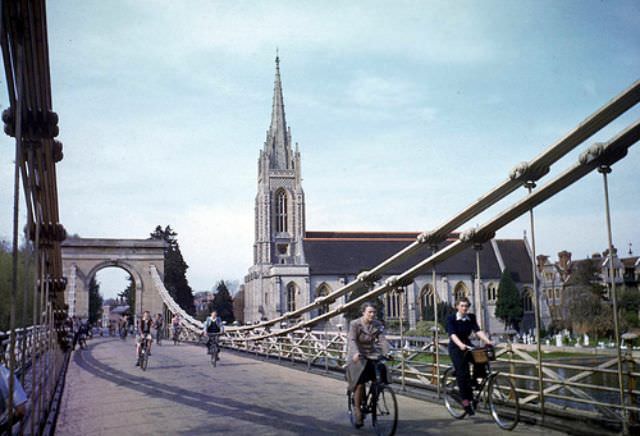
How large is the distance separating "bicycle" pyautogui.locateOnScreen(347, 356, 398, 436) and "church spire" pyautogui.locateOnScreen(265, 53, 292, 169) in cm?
8620

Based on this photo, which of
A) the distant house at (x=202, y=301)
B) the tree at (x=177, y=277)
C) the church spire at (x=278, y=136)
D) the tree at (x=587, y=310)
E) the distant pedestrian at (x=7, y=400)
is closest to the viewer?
the distant pedestrian at (x=7, y=400)

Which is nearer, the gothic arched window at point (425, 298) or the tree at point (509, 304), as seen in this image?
the tree at point (509, 304)

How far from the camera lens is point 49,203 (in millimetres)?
7008

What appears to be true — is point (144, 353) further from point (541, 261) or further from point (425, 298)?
point (541, 261)

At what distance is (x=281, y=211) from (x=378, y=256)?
57.3 ft

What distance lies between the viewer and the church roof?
7825 cm

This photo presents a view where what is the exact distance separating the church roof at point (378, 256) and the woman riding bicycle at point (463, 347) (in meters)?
67.8

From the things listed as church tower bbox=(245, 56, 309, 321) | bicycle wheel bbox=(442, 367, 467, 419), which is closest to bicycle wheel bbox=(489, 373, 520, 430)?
bicycle wheel bbox=(442, 367, 467, 419)

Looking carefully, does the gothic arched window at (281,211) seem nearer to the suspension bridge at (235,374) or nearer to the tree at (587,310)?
the tree at (587,310)

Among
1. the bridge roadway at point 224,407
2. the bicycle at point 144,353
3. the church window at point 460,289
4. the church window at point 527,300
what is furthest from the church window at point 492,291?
the bridge roadway at point 224,407

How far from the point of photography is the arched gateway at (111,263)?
48.3 metres

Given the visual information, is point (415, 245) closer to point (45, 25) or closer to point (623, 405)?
point (623, 405)

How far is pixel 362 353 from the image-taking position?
7.48 metres

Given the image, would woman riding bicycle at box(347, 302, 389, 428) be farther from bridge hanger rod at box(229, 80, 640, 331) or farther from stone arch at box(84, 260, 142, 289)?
stone arch at box(84, 260, 142, 289)
